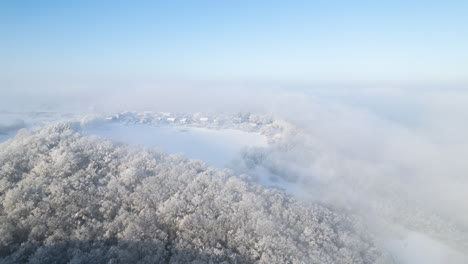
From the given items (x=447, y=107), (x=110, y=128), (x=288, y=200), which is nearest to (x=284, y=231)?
(x=288, y=200)

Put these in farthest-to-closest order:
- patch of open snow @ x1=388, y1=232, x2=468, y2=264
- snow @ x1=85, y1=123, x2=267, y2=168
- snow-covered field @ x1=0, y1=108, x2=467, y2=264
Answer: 1. snow @ x1=85, y1=123, x2=267, y2=168
2. patch of open snow @ x1=388, y1=232, x2=468, y2=264
3. snow-covered field @ x1=0, y1=108, x2=467, y2=264

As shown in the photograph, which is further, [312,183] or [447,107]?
[447,107]

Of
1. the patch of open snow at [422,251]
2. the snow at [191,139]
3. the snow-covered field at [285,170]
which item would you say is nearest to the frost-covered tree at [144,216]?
the snow-covered field at [285,170]

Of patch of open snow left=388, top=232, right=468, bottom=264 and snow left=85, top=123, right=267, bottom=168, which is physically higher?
snow left=85, top=123, right=267, bottom=168

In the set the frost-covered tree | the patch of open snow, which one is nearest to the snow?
the frost-covered tree

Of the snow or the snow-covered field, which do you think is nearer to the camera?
the snow-covered field

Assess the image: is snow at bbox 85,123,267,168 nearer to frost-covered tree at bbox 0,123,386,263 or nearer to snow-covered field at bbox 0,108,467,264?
snow-covered field at bbox 0,108,467,264

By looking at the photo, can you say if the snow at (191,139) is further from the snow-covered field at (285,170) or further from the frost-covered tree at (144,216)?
the frost-covered tree at (144,216)

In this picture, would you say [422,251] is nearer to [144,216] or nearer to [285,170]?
[285,170]

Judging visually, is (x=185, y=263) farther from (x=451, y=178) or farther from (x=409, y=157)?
(x=409, y=157)
